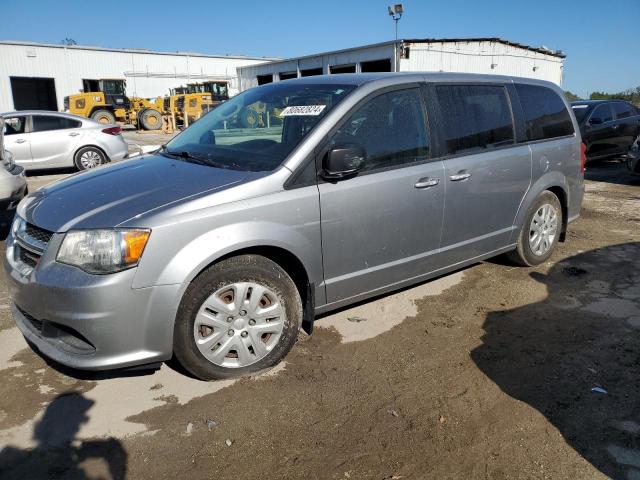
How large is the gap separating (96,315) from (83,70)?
42160 millimetres

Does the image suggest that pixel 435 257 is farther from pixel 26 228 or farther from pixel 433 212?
pixel 26 228

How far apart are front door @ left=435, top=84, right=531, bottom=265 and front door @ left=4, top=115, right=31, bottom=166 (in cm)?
1042

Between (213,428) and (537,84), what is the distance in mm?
4375

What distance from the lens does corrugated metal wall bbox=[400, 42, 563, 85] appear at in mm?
22922

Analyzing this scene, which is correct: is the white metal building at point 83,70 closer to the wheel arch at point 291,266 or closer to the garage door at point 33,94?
the garage door at point 33,94

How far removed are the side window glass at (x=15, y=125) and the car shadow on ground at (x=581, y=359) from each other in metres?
11.1

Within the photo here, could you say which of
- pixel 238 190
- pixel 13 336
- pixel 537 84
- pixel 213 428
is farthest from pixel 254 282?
pixel 537 84

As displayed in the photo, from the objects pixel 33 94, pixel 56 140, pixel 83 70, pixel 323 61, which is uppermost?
pixel 83 70

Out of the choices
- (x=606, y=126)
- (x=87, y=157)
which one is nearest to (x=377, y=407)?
(x=87, y=157)

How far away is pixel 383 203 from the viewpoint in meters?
3.54

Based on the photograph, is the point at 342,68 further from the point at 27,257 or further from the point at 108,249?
the point at 108,249

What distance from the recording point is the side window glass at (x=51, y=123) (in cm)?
1137

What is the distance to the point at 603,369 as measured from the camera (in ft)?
10.8

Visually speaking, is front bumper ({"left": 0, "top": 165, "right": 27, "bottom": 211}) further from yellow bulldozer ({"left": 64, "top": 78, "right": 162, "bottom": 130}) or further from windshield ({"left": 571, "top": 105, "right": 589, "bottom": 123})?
yellow bulldozer ({"left": 64, "top": 78, "right": 162, "bottom": 130})
